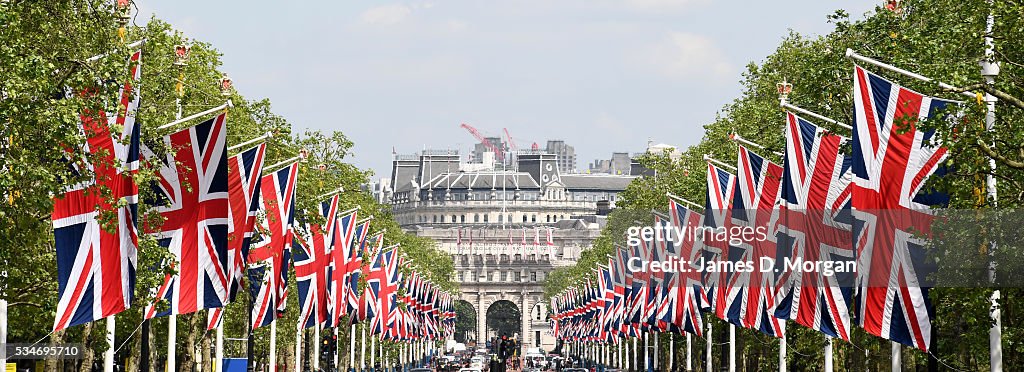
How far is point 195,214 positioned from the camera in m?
36.4

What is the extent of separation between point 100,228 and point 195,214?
6.29 metres

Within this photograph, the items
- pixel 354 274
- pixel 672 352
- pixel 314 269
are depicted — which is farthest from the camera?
pixel 672 352

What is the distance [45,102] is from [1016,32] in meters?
15.9

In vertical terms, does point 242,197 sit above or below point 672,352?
above

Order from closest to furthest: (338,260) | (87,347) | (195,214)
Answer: (195,214) < (87,347) < (338,260)

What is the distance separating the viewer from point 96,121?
2956cm

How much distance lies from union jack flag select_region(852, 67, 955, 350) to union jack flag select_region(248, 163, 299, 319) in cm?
1837

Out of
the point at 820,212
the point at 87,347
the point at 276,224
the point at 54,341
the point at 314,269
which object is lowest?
the point at 87,347

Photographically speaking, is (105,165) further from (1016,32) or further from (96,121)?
(1016,32)

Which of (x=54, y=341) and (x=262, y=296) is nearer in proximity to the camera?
(x=54, y=341)

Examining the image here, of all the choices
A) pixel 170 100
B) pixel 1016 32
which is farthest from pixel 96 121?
pixel 170 100

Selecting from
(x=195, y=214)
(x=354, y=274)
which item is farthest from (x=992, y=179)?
(x=354, y=274)

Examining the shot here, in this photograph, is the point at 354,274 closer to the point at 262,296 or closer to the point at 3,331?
the point at 262,296

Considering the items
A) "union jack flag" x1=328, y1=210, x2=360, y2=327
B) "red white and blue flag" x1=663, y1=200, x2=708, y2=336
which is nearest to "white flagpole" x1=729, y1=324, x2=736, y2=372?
"red white and blue flag" x1=663, y1=200, x2=708, y2=336
